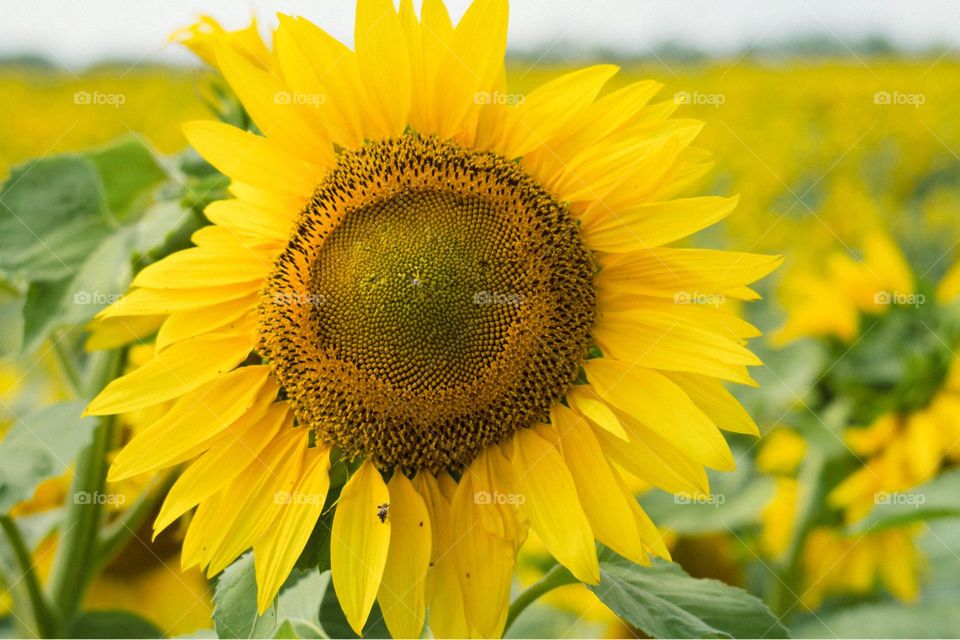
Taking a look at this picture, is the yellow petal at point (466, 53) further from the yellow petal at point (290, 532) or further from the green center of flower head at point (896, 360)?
the green center of flower head at point (896, 360)

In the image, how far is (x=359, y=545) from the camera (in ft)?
4.01

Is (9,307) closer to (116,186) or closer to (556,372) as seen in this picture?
(116,186)

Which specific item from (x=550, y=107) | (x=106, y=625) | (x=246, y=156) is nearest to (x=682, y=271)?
(x=550, y=107)

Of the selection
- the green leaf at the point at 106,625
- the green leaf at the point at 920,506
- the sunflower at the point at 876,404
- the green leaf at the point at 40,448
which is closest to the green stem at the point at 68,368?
the green leaf at the point at 40,448

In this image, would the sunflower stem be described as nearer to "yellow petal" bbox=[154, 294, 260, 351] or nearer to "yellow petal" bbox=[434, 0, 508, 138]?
"yellow petal" bbox=[154, 294, 260, 351]

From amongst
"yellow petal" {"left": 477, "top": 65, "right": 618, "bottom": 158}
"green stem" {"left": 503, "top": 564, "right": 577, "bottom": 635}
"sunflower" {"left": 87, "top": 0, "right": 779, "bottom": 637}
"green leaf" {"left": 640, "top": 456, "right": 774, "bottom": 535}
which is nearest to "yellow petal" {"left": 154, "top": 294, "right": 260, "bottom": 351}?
"sunflower" {"left": 87, "top": 0, "right": 779, "bottom": 637}

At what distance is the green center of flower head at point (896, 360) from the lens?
2.16 m

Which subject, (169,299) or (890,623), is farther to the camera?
(890,623)

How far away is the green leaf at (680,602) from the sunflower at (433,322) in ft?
0.31

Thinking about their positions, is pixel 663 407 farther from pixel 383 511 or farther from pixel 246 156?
pixel 246 156

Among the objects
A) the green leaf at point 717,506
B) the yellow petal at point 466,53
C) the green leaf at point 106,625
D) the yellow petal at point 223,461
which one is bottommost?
the green leaf at point 106,625

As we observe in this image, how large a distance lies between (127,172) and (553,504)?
3.40 ft

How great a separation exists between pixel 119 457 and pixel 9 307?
97 cm

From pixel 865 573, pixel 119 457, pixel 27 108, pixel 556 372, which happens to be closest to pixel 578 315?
pixel 556 372
